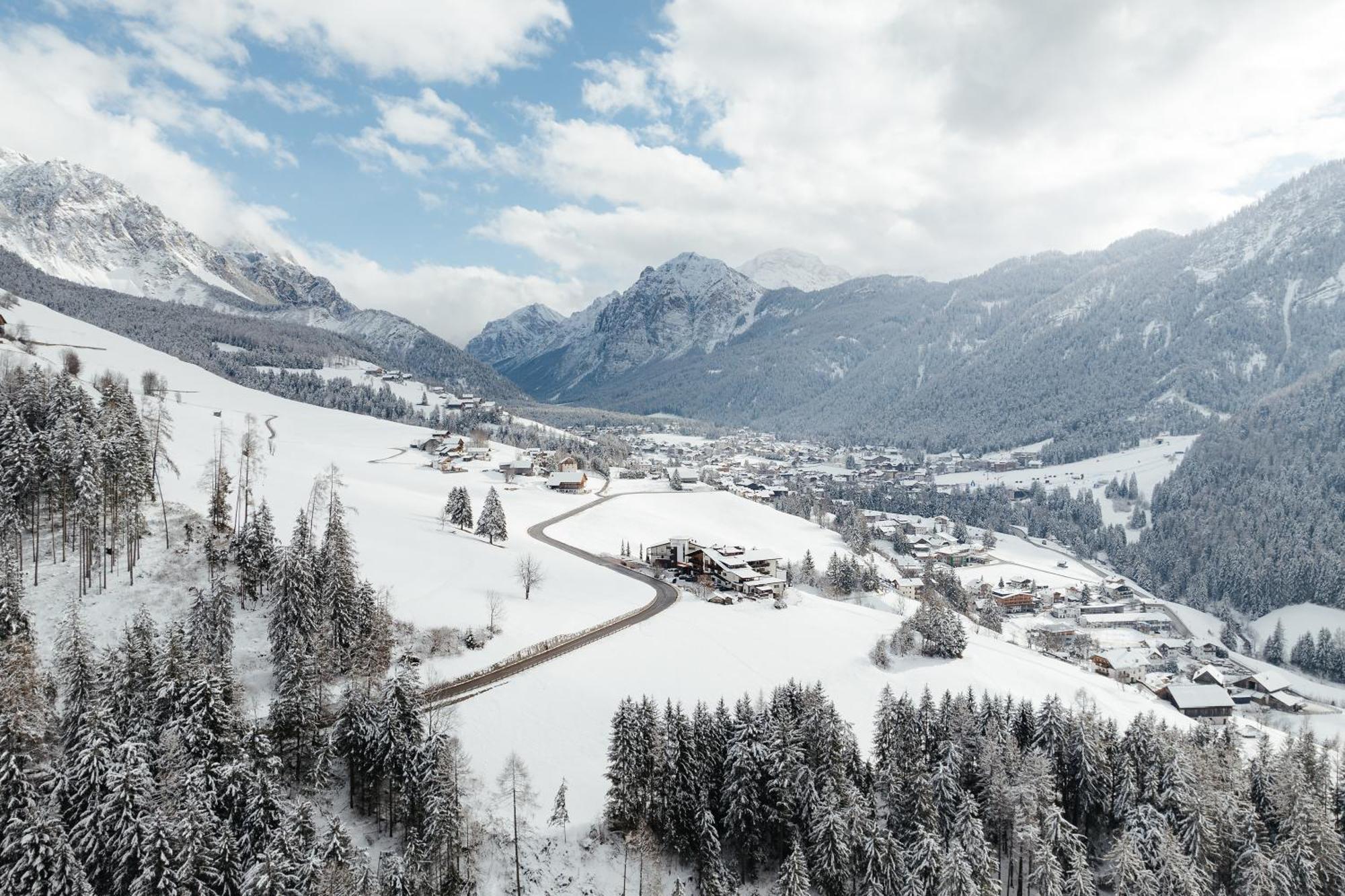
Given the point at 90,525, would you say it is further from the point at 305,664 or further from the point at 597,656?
the point at 597,656

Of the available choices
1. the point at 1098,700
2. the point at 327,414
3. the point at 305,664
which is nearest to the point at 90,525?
the point at 305,664

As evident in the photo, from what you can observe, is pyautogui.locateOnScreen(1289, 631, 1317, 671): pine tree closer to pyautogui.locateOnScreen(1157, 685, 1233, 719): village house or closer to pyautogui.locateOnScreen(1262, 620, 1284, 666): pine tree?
pyautogui.locateOnScreen(1262, 620, 1284, 666): pine tree

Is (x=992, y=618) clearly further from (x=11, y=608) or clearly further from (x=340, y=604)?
(x=11, y=608)

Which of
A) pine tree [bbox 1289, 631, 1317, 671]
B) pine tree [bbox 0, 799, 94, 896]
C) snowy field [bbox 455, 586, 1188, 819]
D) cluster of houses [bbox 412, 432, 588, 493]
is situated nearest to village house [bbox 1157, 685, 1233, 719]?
snowy field [bbox 455, 586, 1188, 819]

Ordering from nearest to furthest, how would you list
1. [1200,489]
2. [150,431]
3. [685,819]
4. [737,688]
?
[685,819] → [737,688] → [150,431] → [1200,489]

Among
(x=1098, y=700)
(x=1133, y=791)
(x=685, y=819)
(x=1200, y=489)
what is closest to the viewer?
(x=685, y=819)
